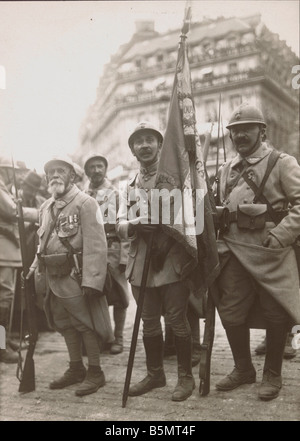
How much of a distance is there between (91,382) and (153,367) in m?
0.60

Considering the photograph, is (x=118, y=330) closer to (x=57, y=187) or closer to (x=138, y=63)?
(x=57, y=187)

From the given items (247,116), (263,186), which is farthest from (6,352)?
(247,116)

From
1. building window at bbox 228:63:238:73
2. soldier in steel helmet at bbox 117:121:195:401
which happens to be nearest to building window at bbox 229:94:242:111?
building window at bbox 228:63:238:73

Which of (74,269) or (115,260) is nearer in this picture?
(74,269)

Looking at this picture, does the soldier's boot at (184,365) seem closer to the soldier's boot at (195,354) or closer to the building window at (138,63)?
the soldier's boot at (195,354)

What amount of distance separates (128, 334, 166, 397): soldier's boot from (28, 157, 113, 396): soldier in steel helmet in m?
0.47

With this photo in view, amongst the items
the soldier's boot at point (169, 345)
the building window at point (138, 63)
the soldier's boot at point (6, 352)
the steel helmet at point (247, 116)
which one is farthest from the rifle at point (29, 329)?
the building window at point (138, 63)

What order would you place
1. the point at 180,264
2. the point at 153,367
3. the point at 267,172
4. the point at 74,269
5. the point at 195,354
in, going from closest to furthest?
the point at 267,172
the point at 180,264
the point at 153,367
the point at 74,269
the point at 195,354

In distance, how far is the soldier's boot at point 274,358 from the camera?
401 cm

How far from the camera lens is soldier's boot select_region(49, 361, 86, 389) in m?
4.62

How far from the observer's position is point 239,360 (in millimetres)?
4273

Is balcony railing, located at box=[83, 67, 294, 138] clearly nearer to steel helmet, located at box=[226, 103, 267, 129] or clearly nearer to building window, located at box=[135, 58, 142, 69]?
building window, located at box=[135, 58, 142, 69]

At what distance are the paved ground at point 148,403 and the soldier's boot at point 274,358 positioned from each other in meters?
0.11
